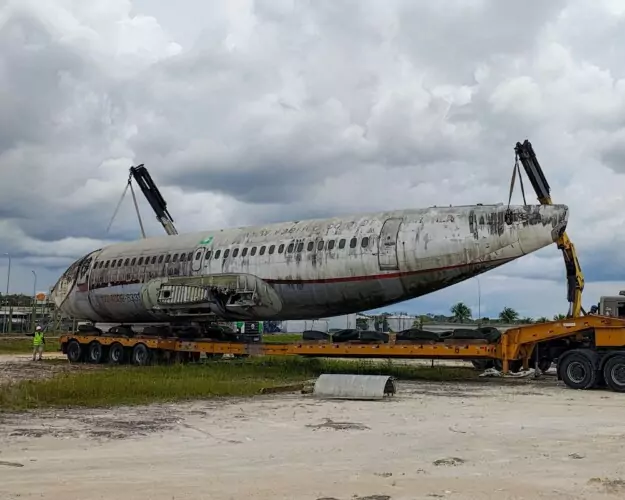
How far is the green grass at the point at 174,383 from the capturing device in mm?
15211

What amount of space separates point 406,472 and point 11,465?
15.5 ft

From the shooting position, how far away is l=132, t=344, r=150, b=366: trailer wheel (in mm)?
26078

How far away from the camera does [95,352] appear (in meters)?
28.7

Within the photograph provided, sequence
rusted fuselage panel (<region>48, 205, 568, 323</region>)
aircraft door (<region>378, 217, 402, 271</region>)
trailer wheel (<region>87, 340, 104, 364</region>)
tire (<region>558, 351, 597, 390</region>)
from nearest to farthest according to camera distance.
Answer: tire (<region>558, 351, 597, 390</region>), rusted fuselage panel (<region>48, 205, 568, 323</region>), aircraft door (<region>378, 217, 402, 271</region>), trailer wheel (<region>87, 340, 104, 364</region>)

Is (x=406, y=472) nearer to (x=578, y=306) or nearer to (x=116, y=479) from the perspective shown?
(x=116, y=479)

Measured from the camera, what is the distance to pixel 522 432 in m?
11.5

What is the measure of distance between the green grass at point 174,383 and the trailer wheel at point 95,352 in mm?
4604

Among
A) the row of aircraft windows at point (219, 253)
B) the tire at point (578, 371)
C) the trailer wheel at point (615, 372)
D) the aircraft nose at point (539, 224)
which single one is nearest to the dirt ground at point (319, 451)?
the trailer wheel at point (615, 372)

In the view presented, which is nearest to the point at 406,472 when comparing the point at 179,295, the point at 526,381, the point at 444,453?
the point at 444,453

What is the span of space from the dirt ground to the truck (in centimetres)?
291

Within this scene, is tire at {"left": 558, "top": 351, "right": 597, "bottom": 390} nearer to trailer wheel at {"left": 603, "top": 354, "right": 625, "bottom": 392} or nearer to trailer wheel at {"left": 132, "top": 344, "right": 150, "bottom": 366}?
trailer wheel at {"left": 603, "top": 354, "right": 625, "bottom": 392}

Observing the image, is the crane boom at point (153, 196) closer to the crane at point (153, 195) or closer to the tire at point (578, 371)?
the crane at point (153, 195)

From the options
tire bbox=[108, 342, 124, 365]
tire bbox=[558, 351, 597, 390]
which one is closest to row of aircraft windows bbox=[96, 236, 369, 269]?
tire bbox=[108, 342, 124, 365]

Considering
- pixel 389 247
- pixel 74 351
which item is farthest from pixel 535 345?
pixel 74 351
